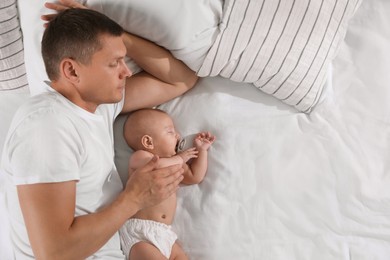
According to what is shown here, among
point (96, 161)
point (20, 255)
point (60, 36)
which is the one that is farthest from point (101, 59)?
point (20, 255)

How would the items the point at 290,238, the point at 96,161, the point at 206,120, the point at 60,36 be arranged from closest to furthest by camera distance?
the point at 60,36, the point at 96,161, the point at 290,238, the point at 206,120

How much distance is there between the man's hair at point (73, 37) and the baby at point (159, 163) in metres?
0.36

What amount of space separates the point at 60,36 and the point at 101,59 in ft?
0.36

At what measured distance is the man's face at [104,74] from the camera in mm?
1276

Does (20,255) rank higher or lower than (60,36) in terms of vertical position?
lower

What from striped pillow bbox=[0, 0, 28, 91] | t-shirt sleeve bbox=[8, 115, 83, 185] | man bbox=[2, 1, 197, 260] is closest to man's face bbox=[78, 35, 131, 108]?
man bbox=[2, 1, 197, 260]

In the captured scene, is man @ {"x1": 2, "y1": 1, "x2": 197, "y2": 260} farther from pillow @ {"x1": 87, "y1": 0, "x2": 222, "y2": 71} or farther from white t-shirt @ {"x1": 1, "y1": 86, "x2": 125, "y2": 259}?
pillow @ {"x1": 87, "y1": 0, "x2": 222, "y2": 71}

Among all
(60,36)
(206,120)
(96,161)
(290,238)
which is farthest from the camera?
(206,120)

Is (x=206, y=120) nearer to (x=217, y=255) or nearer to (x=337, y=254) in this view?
(x=217, y=255)

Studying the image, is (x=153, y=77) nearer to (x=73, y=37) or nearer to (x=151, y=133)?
(x=151, y=133)

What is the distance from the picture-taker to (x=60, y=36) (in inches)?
49.4

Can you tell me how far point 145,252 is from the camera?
1.42m

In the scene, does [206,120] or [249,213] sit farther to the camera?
[206,120]

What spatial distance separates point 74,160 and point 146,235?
33 centimetres
